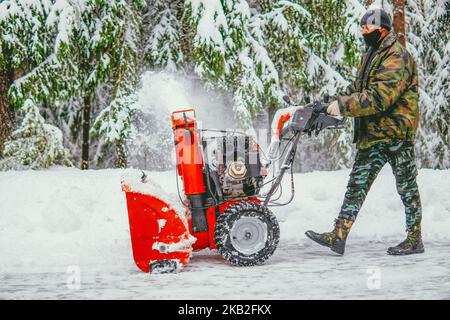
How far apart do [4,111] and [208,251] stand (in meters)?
6.53

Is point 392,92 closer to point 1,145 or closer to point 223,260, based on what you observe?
point 223,260

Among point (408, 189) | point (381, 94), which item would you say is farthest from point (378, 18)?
point (408, 189)

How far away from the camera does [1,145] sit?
36.5ft

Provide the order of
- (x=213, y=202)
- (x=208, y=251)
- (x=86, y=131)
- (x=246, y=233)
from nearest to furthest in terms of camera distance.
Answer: (x=246, y=233) < (x=213, y=202) < (x=208, y=251) < (x=86, y=131)

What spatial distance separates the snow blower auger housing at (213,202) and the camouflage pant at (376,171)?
411 mm

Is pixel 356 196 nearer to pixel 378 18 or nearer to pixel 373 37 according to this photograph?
pixel 373 37

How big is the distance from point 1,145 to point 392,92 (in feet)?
26.2

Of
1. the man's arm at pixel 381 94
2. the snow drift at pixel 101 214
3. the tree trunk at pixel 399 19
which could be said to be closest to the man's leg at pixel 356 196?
the man's arm at pixel 381 94

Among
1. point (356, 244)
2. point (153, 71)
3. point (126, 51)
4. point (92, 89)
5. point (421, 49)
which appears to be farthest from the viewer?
point (421, 49)

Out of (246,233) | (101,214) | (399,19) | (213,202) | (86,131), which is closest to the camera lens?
(246,233)

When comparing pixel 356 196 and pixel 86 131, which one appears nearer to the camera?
pixel 356 196

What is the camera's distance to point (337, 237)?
5293mm

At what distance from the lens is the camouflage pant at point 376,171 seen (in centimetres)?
526

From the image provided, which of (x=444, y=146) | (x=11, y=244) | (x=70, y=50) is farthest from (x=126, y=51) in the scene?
(x=444, y=146)
